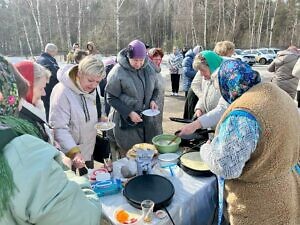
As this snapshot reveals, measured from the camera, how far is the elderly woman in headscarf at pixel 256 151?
52.6 inches

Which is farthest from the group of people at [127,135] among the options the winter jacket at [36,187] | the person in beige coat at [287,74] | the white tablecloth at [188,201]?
the person in beige coat at [287,74]

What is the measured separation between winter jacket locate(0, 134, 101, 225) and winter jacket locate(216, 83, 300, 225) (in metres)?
0.79

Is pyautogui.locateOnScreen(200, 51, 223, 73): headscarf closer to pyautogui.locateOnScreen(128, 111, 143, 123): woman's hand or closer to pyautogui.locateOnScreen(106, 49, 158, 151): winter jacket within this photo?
pyautogui.locateOnScreen(106, 49, 158, 151): winter jacket

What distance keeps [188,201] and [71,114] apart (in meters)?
1.13

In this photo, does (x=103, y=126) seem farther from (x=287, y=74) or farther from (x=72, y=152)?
(x=287, y=74)

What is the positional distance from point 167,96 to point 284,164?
716 cm

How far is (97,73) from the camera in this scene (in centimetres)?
217

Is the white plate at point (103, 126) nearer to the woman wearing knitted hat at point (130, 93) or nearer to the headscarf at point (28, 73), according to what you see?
the woman wearing knitted hat at point (130, 93)

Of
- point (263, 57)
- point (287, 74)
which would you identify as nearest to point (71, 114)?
point (287, 74)

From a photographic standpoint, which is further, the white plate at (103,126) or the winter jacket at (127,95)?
the winter jacket at (127,95)

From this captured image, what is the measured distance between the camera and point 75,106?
2.21 m

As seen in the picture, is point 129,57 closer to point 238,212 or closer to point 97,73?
point 97,73

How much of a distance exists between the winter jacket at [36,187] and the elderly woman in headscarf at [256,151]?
788 mm

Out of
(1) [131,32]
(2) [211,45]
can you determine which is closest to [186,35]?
(2) [211,45]
